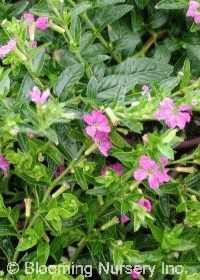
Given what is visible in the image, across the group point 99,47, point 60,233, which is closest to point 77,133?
point 60,233

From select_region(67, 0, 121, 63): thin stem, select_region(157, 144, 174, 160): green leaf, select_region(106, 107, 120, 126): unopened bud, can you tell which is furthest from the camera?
select_region(67, 0, 121, 63): thin stem

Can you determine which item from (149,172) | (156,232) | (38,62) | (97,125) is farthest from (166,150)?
(38,62)

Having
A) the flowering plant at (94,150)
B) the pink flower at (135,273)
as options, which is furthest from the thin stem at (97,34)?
the pink flower at (135,273)

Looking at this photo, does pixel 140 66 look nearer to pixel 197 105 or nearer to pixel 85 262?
pixel 197 105

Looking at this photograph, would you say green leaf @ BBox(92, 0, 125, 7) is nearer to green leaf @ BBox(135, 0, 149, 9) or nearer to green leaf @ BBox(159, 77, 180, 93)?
green leaf @ BBox(135, 0, 149, 9)

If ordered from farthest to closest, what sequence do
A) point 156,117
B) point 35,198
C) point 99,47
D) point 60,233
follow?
point 99,47 < point 35,198 < point 60,233 < point 156,117

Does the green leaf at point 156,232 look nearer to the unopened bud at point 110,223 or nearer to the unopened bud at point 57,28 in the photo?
the unopened bud at point 110,223

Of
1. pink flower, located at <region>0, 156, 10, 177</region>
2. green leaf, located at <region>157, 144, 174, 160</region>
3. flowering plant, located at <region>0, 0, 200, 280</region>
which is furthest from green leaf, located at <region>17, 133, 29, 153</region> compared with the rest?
green leaf, located at <region>157, 144, 174, 160</region>

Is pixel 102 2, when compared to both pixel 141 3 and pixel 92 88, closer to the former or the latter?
pixel 141 3
